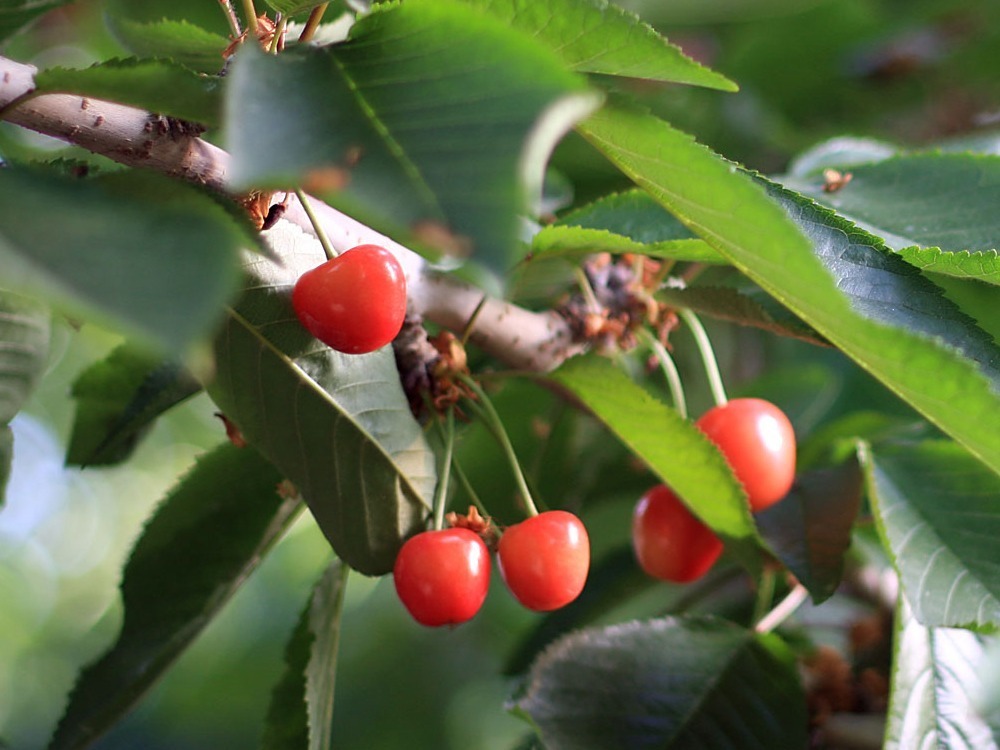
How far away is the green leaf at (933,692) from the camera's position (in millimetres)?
824

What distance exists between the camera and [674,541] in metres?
0.90

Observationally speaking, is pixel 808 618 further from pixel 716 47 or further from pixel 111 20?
pixel 111 20

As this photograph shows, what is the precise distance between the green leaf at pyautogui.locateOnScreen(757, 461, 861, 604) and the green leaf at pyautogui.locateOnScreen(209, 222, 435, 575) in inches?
15.8

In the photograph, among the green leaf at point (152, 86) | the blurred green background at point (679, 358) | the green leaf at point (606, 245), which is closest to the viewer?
the green leaf at point (152, 86)

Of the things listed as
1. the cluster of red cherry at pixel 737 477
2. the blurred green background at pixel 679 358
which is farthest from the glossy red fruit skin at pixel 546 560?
the blurred green background at pixel 679 358

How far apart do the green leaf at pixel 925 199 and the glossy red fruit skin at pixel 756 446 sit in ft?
0.66

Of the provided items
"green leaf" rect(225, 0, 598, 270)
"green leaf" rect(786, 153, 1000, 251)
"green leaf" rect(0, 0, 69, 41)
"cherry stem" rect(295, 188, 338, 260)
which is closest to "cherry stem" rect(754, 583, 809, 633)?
"green leaf" rect(786, 153, 1000, 251)

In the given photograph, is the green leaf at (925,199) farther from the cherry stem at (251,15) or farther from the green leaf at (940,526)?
the cherry stem at (251,15)

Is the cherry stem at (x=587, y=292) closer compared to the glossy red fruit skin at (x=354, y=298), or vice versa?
the glossy red fruit skin at (x=354, y=298)

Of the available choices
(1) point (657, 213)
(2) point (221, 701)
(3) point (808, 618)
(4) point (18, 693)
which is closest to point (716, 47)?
(3) point (808, 618)

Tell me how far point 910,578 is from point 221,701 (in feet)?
5.27

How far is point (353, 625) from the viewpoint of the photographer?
2035 mm

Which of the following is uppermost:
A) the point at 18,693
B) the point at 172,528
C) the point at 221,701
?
the point at 172,528

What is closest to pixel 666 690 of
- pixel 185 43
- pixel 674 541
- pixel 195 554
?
pixel 674 541
